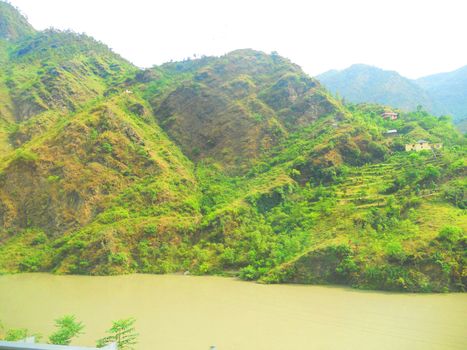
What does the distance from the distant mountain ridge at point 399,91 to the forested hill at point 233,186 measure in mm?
37606

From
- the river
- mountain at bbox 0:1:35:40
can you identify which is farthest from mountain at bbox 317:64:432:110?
mountain at bbox 0:1:35:40

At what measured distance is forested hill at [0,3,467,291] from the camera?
863 inches

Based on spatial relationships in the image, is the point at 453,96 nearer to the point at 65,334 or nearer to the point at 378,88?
the point at 378,88

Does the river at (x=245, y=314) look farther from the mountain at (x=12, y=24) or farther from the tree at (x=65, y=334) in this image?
the mountain at (x=12, y=24)

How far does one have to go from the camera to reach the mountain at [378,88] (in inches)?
3173

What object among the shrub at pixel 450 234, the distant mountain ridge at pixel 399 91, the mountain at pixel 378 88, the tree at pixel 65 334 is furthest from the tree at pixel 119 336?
the mountain at pixel 378 88

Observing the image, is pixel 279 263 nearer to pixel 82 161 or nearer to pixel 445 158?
pixel 445 158

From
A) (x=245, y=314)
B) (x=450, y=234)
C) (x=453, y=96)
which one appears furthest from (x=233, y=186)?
(x=453, y=96)

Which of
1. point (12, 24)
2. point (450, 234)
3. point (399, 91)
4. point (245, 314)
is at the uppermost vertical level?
point (12, 24)

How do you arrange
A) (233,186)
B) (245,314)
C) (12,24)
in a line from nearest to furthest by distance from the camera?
(245,314), (233,186), (12,24)

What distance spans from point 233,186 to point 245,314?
2124 centimetres

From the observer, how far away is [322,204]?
92.5 ft

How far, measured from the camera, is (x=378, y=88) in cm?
8881

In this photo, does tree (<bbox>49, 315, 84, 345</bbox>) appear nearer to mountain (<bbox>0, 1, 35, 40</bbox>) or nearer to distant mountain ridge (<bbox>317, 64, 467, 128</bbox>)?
distant mountain ridge (<bbox>317, 64, 467, 128</bbox>)
